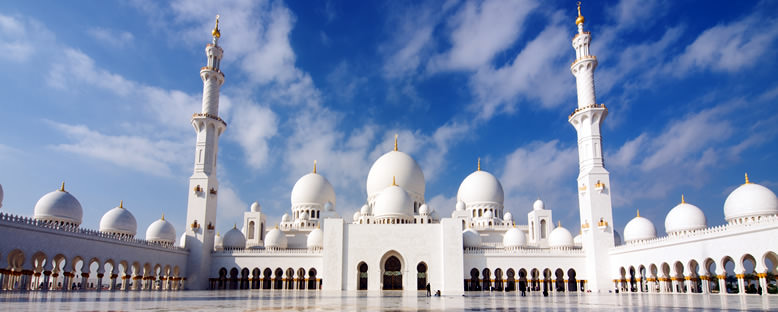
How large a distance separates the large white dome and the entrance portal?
677 inches

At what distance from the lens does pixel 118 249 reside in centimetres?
2517

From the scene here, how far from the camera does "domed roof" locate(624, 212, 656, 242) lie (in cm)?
2848

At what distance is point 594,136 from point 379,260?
47.2 feet

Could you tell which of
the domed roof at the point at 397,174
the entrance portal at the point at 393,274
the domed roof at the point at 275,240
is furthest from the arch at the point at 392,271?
the domed roof at the point at 275,240

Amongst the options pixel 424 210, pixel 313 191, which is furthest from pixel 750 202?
pixel 313 191

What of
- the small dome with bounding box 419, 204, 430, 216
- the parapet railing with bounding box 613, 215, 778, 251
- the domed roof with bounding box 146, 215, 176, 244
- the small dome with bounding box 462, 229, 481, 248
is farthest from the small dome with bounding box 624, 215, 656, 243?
the domed roof with bounding box 146, 215, 176, 244

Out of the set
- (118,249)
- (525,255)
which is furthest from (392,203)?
(118,249)

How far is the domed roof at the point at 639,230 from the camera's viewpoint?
28.5 meters

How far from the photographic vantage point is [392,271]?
101 ft

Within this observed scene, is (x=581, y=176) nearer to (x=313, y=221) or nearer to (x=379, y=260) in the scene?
(x=379, y=260)

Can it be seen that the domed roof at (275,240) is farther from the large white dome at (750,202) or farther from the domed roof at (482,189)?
the large white dome at (750,202)

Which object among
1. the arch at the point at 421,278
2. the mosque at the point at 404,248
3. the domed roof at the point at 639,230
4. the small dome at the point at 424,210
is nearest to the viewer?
the mosque at the point at 404,248

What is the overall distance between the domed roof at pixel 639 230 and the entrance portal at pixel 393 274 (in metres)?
13.3

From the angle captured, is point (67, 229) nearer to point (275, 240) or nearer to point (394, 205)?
point (275, 240)
